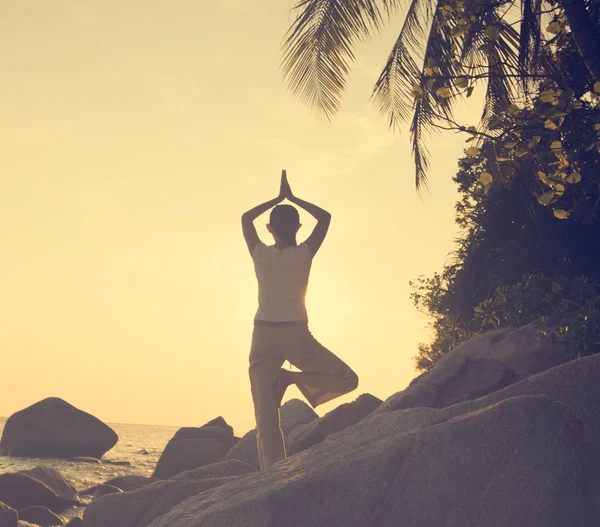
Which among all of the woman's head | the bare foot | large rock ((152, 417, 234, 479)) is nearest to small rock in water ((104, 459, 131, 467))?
large rock ((152, 417, 234, 479))

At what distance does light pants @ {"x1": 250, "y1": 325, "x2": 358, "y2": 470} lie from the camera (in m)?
6.54

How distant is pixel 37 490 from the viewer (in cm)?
1330

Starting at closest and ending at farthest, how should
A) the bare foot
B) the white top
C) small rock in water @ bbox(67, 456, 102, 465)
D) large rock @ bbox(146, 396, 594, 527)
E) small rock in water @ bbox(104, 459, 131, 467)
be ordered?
1. large rock @ bbox(146, 396, 594, 527)
2. the white top
3. the bare foot
4. small rock in water @ bbox(67, 456, 102, 465)
5. small rock in water @ bbox(104, 459, 131, 467)

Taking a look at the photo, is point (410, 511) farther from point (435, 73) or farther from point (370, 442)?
point (435, 73)

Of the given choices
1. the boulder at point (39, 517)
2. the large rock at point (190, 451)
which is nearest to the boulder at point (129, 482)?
the large rock at point (190, 451)

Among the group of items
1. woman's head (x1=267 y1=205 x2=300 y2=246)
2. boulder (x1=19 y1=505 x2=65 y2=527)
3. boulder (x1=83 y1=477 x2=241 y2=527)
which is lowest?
boulder (x1=83 y1=477 x2=241 y2=527)

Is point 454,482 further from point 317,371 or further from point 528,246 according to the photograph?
point 528,246

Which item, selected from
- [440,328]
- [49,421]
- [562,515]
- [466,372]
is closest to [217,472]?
[466,372]

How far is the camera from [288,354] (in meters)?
6.61

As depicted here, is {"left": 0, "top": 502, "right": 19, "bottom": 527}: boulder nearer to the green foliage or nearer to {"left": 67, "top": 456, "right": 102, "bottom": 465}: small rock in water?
the green foliage

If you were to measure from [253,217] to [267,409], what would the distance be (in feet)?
5.72

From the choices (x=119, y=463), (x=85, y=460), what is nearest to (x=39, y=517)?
(x=85, y=460)

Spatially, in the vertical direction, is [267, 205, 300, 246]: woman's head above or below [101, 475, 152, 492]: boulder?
above

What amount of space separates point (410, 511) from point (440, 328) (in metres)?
14.5
